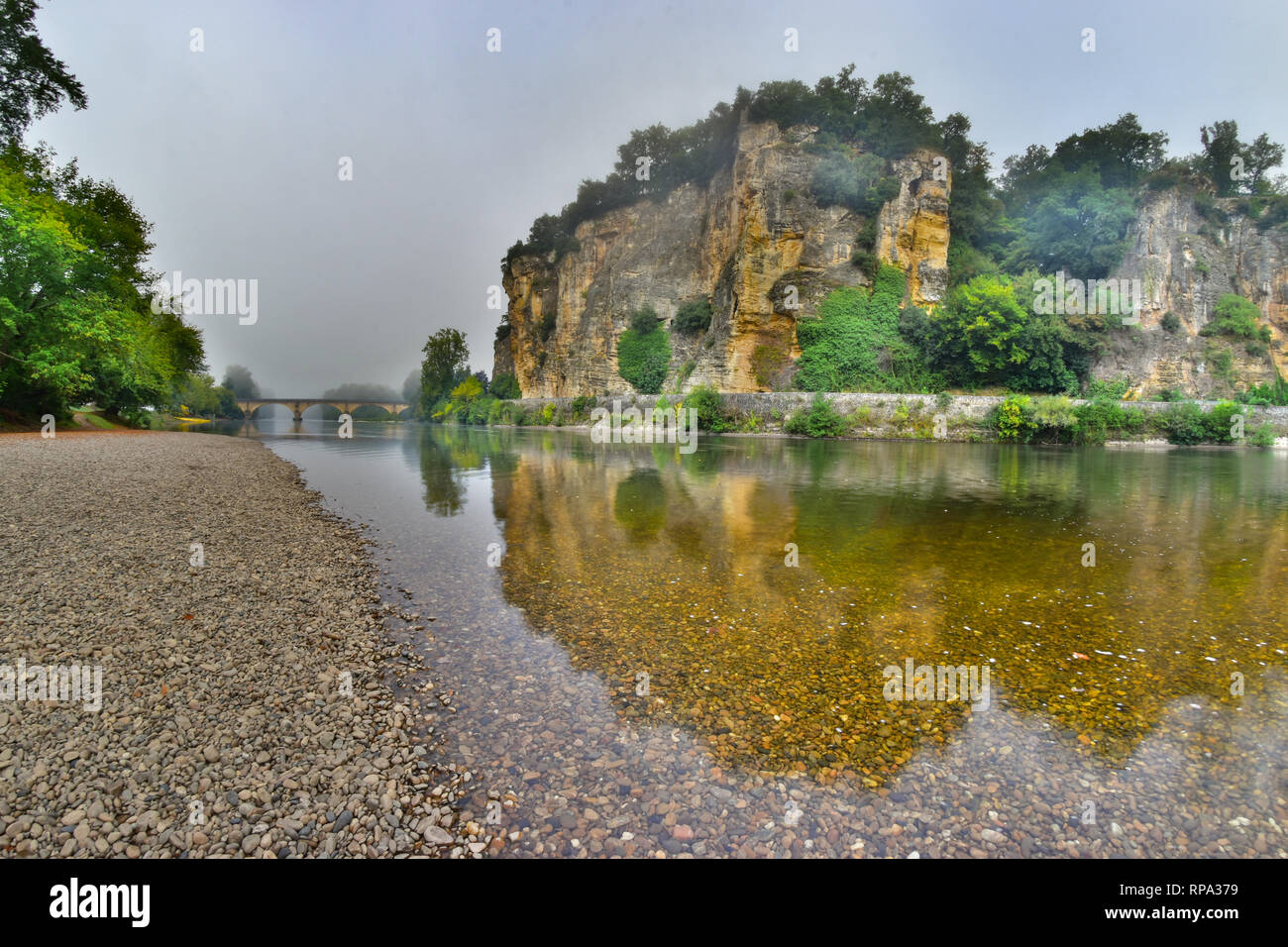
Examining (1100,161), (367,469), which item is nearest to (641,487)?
(367,469)

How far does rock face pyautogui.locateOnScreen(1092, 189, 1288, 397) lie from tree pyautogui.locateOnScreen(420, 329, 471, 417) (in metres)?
85.3

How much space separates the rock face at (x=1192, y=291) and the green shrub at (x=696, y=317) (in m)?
28.9

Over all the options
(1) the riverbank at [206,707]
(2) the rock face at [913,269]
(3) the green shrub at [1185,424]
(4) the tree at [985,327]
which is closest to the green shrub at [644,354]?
(2) the rock face at [913,269]

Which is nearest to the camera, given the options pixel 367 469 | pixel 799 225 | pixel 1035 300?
pixel 367 469

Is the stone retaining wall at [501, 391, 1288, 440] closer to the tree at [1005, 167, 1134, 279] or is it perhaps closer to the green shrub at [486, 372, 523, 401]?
the tree at [1005, 167, 1134, 279]

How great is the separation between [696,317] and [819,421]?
53.1 feet

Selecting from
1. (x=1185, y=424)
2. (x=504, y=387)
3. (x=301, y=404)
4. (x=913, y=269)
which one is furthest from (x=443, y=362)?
(x=1185, y=424)

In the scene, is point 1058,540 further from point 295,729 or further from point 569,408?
point 569,408

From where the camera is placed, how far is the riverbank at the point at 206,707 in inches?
109

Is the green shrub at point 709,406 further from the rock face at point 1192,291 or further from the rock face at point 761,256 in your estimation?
the rock face at point 1192,291

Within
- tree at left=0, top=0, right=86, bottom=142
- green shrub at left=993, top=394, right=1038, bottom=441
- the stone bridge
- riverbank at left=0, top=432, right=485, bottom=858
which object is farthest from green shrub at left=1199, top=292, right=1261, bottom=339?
the stone bridge

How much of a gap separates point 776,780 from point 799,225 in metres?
44.7

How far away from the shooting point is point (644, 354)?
52.8 metres

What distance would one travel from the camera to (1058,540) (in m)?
9.63
